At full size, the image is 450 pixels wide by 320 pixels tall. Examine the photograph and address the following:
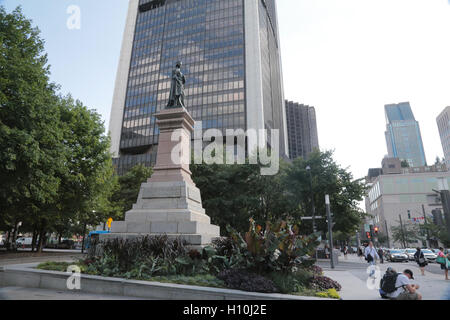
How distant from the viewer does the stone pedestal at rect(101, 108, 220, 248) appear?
A: 1102 cm

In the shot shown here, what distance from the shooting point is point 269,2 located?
4375 inches

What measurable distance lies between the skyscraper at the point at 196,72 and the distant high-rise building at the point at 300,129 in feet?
248

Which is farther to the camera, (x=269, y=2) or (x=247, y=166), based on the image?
(x=269, y=2)

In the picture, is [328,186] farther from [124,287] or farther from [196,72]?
[196,72]

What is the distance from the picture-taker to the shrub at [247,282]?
22.9ft

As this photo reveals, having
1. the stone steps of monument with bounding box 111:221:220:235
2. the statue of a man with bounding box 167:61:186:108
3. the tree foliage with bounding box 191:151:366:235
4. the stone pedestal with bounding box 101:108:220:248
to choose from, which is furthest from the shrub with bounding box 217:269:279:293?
the tree foliage with bounding box 191:151:366:235

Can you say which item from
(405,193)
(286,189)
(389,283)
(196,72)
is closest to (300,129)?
(405,193)

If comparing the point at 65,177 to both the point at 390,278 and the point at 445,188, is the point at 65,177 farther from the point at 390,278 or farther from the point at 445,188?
the point at 445,188

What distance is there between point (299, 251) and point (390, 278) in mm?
2406

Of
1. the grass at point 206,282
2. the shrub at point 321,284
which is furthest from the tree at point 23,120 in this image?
the shrub at point 321,284

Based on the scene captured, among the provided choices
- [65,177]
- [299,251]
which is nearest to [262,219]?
[65,177]

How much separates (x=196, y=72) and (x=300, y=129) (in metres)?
104
